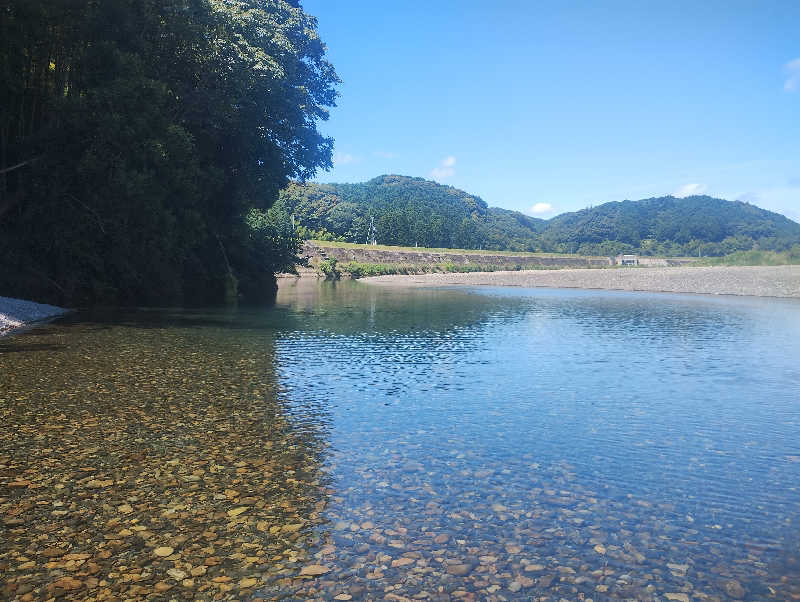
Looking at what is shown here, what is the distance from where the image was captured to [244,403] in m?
11.4

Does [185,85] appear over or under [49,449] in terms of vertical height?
over

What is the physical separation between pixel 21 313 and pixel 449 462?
2185 cm

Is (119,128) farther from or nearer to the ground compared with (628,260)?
farther from the ground

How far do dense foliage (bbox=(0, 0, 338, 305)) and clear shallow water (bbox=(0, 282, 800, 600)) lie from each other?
10.3 m

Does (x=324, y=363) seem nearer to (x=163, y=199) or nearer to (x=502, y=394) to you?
(x=502, y=394)

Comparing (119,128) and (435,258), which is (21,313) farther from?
(435,258)

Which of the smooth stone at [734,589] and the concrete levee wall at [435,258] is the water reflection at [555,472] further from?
the concrete levee wall at [435,258]

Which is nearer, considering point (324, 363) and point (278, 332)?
point (324, 363)

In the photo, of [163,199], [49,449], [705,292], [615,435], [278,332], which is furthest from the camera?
[705,292]

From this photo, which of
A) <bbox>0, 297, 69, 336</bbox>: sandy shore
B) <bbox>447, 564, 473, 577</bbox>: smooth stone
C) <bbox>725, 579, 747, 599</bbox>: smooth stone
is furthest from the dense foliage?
<bbox>725, 579, 747, 599</bbox>: smooth stone

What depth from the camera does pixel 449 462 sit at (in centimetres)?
827

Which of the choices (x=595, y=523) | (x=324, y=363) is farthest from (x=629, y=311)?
(x=595, y=523)

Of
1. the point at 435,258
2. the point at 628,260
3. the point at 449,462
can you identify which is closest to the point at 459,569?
the point at 449,462

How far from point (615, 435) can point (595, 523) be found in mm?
3617
